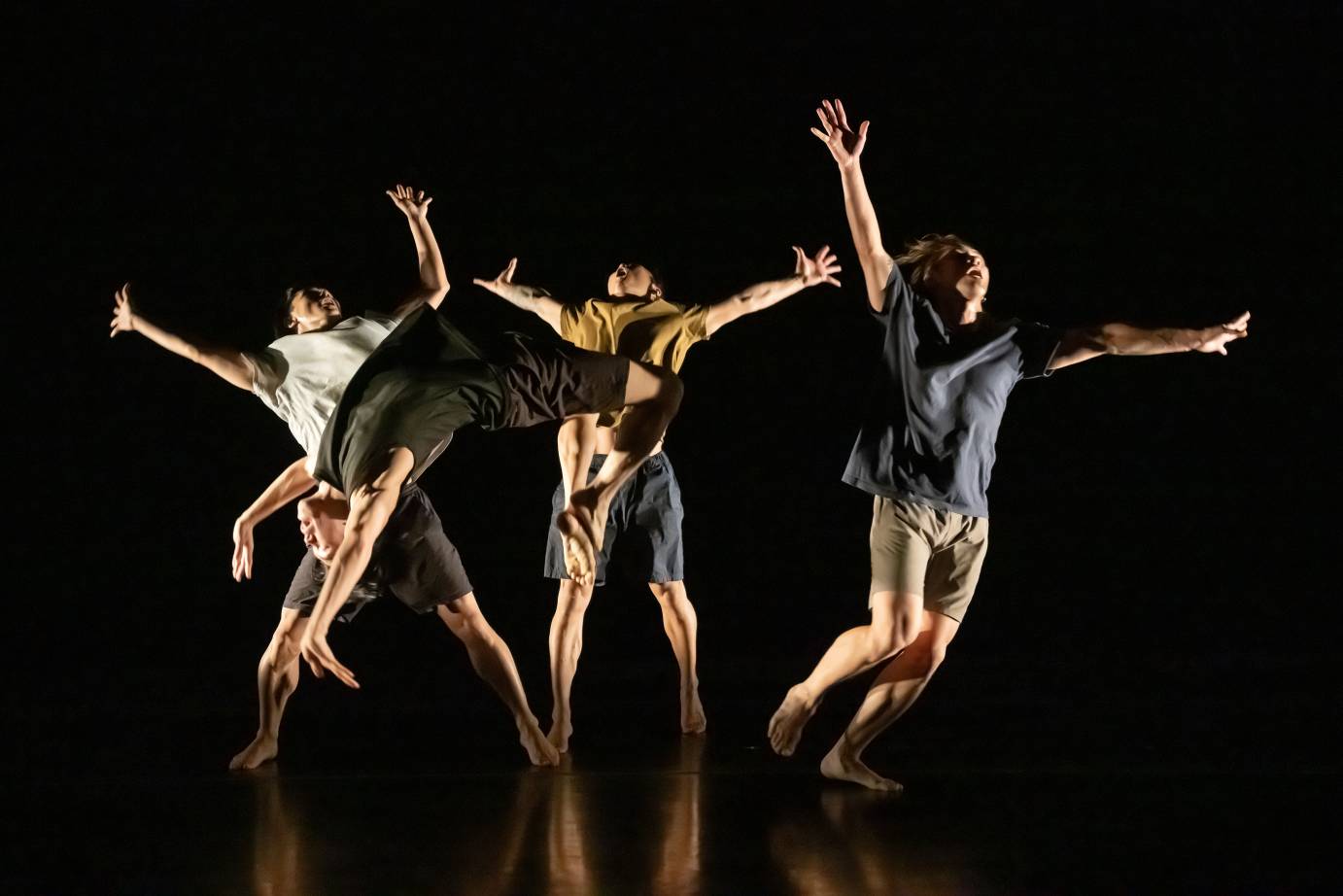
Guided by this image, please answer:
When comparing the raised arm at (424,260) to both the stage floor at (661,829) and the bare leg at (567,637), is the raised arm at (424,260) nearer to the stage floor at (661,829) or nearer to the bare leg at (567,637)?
the bare leg at (567,637)

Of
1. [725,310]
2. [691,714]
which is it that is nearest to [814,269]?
[725,310]

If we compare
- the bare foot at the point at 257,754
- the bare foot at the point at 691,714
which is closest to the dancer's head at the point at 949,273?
the bare foot at the point at 691,714

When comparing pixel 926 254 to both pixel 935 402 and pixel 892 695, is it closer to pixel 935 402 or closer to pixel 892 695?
pixel 935 402

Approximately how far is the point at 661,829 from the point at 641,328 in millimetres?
1770

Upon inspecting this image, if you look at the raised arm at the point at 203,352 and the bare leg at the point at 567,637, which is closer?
the raised arm at the point at 203,352

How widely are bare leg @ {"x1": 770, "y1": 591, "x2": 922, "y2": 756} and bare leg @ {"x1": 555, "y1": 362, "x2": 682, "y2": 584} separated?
62cm

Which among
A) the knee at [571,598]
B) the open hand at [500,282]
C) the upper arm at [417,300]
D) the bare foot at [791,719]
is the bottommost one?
the bare foot at [791,719]

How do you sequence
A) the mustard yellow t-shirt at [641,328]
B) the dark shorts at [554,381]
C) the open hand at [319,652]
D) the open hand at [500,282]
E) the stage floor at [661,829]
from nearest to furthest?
the stage floor at [661,829]
the open hand at [319,652]
the dark shorts at [554,381]
the mustard yellow t-shirt at [641,328]
the open hand at [500,282]

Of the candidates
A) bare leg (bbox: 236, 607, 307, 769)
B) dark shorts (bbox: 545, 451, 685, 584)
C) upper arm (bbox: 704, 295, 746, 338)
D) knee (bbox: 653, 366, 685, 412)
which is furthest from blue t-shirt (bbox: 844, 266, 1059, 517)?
bare leg (bbox: 236, 607, 307, 769)

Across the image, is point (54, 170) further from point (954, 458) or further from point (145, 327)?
point (954, 458)

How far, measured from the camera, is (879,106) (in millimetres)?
5996

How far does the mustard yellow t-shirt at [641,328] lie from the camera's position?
4.54 m

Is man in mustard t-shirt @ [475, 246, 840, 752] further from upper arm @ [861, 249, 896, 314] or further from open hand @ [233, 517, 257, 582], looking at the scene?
open hand @ [233, 517, 257, 582]

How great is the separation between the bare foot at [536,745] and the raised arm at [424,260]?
4.02 ft
